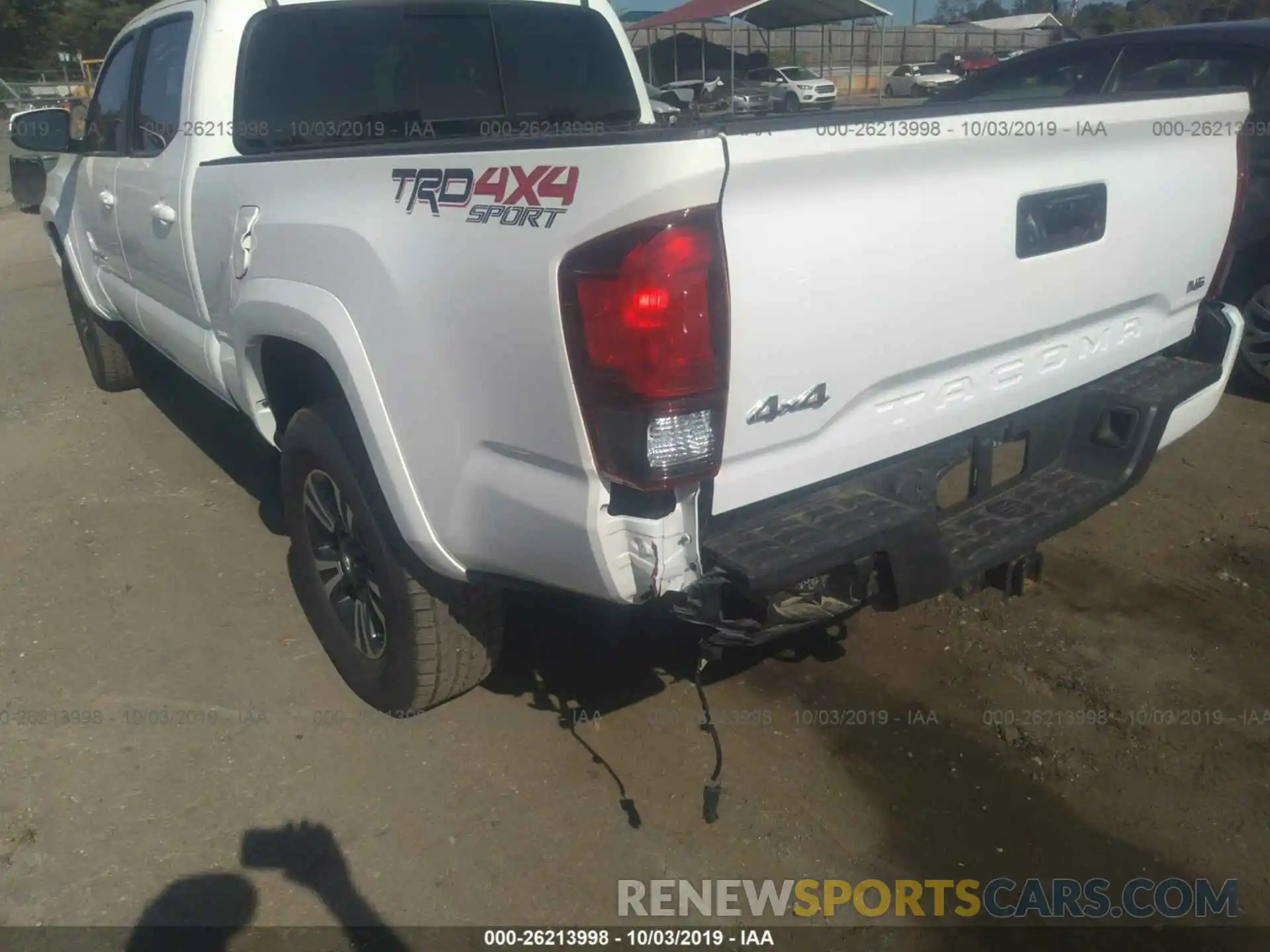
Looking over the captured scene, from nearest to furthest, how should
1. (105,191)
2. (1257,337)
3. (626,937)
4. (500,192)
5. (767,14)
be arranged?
(500,192), (626,937), (105,191), (1257,337), (767,14)

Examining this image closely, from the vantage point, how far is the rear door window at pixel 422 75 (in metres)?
3.31

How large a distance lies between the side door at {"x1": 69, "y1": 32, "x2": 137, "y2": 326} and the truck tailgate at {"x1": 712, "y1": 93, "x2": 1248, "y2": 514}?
3369 mm

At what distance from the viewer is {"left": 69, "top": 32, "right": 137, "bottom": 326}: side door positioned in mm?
4367

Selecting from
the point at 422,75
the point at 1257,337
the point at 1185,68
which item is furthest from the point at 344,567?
the point at 1185,68

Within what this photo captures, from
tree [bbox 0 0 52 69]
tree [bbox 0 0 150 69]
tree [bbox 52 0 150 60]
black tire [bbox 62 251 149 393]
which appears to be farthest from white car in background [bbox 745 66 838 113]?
tree [bbox 0 0 52 69]

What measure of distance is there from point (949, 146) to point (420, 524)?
1.41 m

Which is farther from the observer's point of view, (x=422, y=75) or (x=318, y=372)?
(x=422, y=75)

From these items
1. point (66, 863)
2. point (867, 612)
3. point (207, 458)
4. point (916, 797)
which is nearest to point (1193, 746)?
point (916, 797)

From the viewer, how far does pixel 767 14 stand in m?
13.0

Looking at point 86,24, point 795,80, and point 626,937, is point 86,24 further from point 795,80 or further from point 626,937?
point 626,937

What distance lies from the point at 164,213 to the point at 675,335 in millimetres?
2476

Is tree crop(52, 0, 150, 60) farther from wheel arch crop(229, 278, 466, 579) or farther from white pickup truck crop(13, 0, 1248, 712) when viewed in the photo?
white pickup truck crop(13, 0, 1248, 712)

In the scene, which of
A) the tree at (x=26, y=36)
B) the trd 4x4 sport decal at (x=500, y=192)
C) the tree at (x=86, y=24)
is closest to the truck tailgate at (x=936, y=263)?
the trd 4x4 sport decal at (x=500, y=192)

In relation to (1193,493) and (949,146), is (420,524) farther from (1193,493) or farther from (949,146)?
(1193,493)
